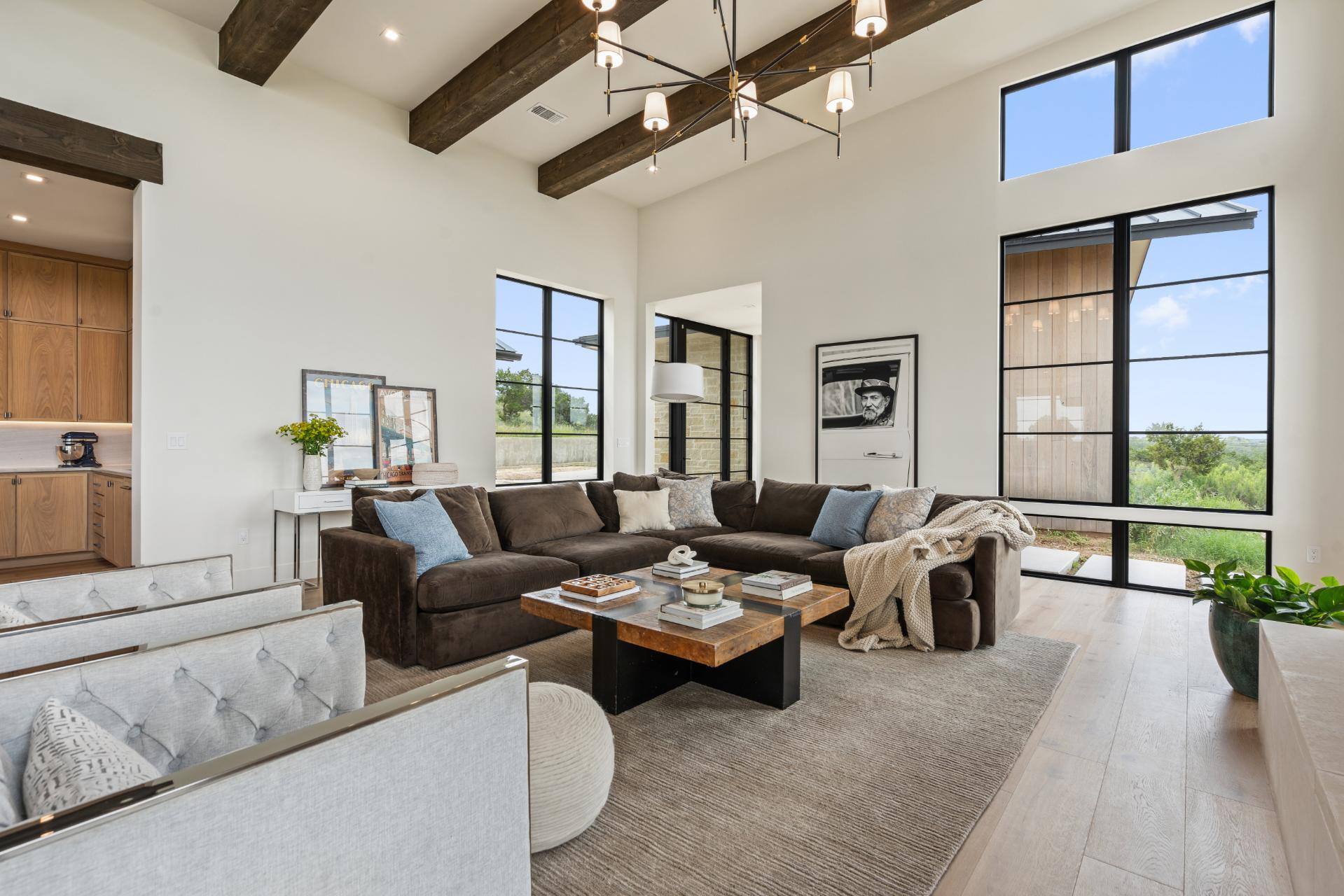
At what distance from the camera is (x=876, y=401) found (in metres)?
5.64

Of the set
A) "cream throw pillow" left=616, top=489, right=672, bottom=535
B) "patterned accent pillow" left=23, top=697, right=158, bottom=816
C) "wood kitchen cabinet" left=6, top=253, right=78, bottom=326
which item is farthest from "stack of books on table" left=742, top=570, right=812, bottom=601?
"wood kitchen cabinet" left=6, top=253, right=78, bottom=326

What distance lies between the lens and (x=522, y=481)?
6484 millimetres

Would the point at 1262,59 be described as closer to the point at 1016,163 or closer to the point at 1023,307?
the point at 1016,163

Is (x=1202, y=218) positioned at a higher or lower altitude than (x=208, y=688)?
higher

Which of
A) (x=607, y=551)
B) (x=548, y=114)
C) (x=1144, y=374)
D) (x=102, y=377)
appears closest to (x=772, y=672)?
(x=607, y=551)

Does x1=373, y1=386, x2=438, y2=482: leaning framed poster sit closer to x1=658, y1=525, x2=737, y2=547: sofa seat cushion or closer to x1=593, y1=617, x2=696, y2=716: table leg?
x1=658, y1=525, x2=737, y2=547: sofa seat cushion

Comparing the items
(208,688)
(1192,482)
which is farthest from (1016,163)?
(208,688)

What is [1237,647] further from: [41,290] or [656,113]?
[41,290]

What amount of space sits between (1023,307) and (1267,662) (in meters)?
4.16

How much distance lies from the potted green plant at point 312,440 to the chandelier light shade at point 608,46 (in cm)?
319

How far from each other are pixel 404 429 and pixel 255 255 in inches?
63.5

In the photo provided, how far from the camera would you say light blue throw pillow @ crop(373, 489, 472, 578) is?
3279mm

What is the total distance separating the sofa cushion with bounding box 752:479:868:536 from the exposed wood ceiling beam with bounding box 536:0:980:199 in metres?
2.80

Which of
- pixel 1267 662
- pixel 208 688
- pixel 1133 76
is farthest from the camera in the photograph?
pixel 1133 76
